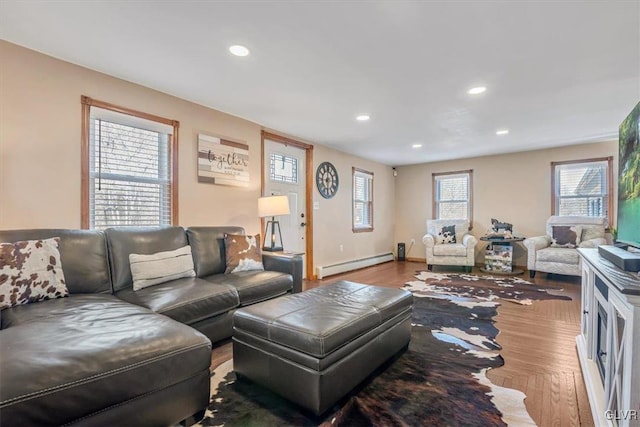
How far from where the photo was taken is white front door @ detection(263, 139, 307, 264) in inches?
168

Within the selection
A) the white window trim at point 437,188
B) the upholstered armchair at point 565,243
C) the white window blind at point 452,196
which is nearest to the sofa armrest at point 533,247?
the upholstered armchair at point 565,243

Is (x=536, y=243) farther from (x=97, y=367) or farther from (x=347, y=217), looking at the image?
(x=97, y=367)

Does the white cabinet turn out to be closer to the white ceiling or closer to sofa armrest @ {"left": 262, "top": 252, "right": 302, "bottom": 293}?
the white ceiling

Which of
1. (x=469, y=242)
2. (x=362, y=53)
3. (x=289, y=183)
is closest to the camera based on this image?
(x=362, y=53)

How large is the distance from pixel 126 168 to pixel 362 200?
441 centimetres

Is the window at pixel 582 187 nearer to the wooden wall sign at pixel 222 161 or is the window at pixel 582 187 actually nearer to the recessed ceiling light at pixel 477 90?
the recessed ceiling light at pixel 477 90

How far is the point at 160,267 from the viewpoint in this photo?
Result: 2.47 meters

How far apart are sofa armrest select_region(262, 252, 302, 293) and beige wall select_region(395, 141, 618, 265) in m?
4.48

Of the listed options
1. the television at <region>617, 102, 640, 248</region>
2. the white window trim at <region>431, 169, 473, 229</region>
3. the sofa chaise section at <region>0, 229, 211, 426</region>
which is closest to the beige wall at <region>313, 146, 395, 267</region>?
the white window trim at <region>431, 169, 473, 229</region>

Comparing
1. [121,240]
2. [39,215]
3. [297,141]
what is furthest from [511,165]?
[39,215]

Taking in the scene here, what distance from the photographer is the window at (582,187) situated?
498 centimetres

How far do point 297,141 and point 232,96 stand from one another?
1.62m

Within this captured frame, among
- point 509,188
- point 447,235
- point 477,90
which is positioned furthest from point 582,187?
point 477,90

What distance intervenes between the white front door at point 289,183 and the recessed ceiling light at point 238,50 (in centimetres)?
188
